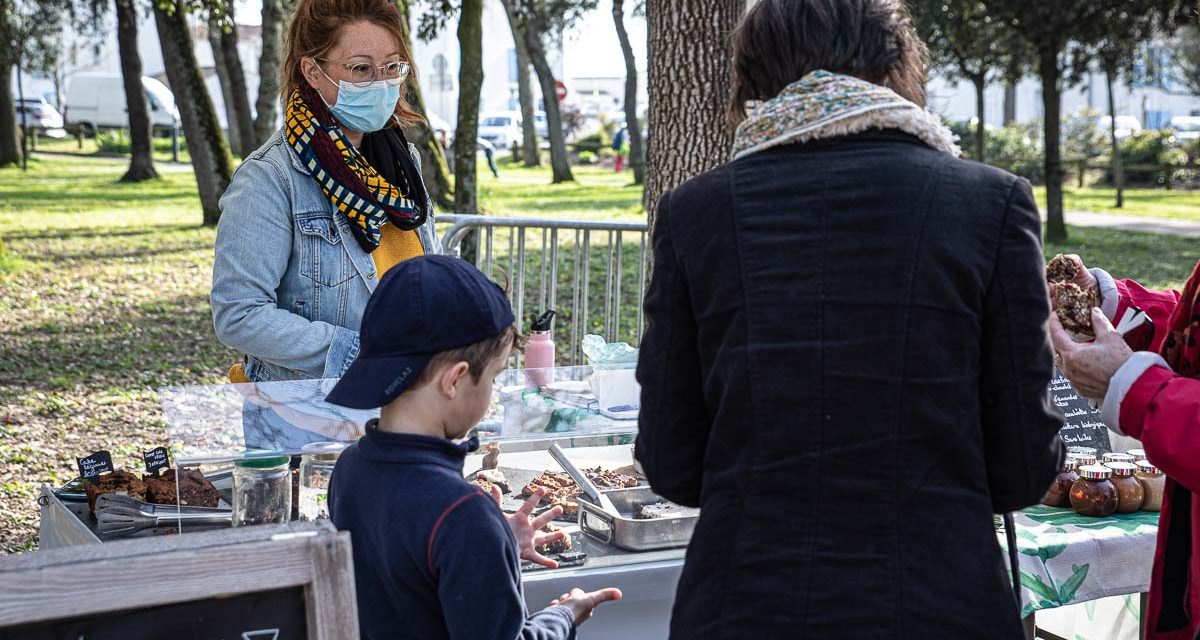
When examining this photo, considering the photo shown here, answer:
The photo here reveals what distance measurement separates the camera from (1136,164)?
2911 centimetres

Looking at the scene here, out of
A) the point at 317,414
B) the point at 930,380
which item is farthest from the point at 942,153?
the point at 317,414

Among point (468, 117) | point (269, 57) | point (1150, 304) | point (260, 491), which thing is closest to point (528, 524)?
point (260, 491)

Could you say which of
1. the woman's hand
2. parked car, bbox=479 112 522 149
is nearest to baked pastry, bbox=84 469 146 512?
the woman's hand

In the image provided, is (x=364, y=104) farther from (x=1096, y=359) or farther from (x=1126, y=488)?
(x=1126, y=488)

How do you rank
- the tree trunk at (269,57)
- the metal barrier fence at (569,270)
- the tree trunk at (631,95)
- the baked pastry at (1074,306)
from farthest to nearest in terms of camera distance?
1. the tree trunk at (631,95)
2. the tree trunk at (269,57)
3. the metal barrier fence at (569,270)
4. the baked pastry at (1074,306)

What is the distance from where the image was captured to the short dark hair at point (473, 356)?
6.43ft

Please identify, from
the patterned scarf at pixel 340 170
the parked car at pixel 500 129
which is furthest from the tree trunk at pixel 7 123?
the patterned scarf at pixel 340 170

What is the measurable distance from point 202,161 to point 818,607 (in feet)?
51.9

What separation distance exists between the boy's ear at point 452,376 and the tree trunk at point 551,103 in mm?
26598

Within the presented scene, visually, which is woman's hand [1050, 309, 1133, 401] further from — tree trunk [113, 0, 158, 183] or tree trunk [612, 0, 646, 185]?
tree trunk [612, 0, 646, 185]

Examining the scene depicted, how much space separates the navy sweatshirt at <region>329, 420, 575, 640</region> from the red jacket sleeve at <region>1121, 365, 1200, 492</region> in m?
1.01

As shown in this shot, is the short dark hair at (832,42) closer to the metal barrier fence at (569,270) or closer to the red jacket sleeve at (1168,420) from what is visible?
the red jacket sleeve at (1168,420)

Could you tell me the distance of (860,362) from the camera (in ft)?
5.31

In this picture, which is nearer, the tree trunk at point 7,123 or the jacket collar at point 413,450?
the jacket collar at point 413,450
